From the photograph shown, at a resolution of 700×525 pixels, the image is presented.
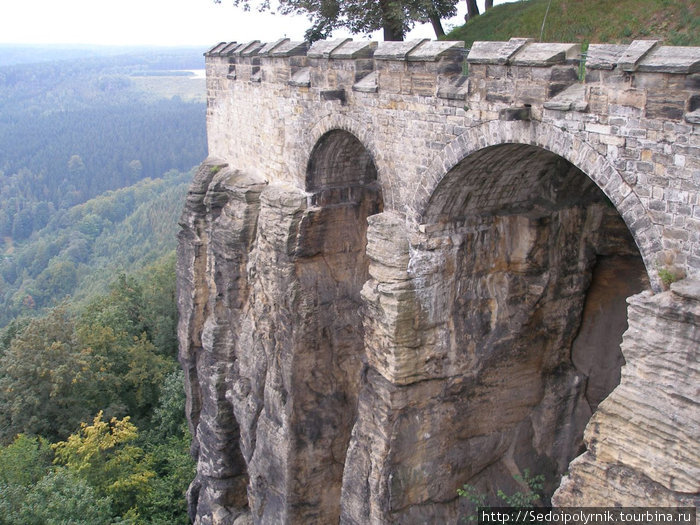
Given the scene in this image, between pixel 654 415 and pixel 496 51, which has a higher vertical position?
pixel 496 51

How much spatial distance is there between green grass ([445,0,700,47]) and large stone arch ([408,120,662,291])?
4.96 m

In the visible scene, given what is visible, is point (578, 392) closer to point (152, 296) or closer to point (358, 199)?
point (358, 199)

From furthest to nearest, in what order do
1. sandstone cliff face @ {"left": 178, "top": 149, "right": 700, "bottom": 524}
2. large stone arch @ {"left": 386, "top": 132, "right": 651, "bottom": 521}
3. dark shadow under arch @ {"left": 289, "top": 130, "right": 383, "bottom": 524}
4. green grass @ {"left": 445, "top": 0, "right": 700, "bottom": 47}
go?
1. dark shadow under arch @ {"left": 289, "top": 130, "right": 383, "bottom": 524}
2. green grass @ {"left": 445, "top": 0, "right": 700, "bottom": 47}
3. large stone arch @ {"left": 386, "top": 132, "right": 651, "bottom": 521}
4. sandstone cliff face @ {"left": 178, "top": 149, "right": 700, "bottom": 524}

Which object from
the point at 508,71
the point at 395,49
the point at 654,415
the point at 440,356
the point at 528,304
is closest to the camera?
the point at 654,415

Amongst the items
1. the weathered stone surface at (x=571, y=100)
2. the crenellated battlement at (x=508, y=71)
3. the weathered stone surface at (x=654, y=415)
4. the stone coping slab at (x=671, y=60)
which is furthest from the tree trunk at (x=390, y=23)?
the weathered stone surface at (x=654, y=415)

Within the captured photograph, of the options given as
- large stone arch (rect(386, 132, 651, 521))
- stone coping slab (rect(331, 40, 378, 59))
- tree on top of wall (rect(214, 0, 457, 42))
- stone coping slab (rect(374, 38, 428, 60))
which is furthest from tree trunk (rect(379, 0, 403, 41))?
large stone arch (rect(386, 132, 651, 521))

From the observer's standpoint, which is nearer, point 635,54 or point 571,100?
point 635,54

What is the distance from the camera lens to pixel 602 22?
14.1 m

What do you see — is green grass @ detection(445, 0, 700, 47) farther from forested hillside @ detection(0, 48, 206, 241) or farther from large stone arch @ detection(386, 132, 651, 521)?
forested hillside @ detection(0, 48, 206, 241)

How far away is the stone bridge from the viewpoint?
24.3 ft

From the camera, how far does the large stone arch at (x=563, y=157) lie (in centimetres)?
742

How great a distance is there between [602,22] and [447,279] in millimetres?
6900

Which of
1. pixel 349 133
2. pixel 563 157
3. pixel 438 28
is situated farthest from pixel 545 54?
pixel 438 28

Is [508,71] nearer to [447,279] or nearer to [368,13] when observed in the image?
[447,279]
